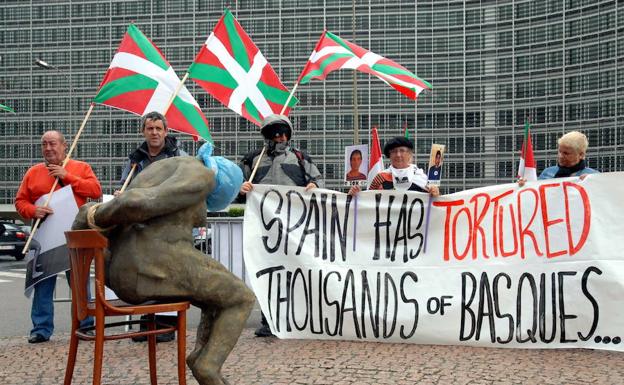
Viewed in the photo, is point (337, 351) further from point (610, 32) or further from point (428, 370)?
point (610, 32)

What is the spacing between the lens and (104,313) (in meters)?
4.00

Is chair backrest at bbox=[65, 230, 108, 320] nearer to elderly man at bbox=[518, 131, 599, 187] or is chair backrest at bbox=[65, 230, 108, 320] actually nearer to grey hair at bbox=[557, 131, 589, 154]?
elderly man at bbox=[518, 131, 599, 187]

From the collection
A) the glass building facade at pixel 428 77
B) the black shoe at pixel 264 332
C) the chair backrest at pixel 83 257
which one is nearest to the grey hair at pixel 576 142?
the black shoe at pixel 264 332

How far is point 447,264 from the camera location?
671cm

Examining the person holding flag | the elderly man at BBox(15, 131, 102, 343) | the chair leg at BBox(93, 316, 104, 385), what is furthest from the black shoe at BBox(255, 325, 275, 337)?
the chair leg at BBox(93, 316, 104, 385)

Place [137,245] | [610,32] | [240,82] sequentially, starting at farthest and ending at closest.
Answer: [610,32]
[240,82]
[137,245]

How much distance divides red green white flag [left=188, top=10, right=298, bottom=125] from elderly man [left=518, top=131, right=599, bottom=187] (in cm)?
272

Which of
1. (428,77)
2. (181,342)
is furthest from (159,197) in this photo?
(428,77)

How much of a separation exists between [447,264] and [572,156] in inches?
54.7

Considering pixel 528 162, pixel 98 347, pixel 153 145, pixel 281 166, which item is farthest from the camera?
pixel 281 166


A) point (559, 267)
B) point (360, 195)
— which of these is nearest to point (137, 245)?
point (360, 195)

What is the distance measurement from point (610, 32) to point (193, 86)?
A: 109 feet

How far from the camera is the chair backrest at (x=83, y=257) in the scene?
12.7 ft

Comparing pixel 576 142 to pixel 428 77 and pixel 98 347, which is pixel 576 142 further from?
pixel 428 77
